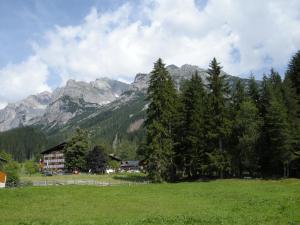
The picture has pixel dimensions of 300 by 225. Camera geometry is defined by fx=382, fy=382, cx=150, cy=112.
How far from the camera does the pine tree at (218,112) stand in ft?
204

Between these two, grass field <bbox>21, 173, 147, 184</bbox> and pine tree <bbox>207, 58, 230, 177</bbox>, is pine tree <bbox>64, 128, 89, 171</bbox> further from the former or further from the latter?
pine tree <bbox>207, 58, 230, 177</bbox>

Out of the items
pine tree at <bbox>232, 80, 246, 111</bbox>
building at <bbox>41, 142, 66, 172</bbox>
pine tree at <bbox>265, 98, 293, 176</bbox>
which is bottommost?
building at <bbox>41, 142, 66, 172</bbox>

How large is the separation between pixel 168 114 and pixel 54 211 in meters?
37.5

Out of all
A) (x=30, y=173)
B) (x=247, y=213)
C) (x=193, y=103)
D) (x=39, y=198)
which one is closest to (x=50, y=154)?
(x=30, y=173)

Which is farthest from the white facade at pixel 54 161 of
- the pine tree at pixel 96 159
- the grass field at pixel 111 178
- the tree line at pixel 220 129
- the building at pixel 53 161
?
the tree line at pixel 220 129

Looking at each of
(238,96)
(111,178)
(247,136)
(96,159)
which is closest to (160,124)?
(247,136)

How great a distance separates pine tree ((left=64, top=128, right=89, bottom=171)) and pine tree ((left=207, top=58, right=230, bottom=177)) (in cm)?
6129

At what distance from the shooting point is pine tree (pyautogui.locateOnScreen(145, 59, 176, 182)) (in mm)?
61344

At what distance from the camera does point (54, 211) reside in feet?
96.9

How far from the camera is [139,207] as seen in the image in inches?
1219

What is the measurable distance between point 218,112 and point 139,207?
36.9 metres

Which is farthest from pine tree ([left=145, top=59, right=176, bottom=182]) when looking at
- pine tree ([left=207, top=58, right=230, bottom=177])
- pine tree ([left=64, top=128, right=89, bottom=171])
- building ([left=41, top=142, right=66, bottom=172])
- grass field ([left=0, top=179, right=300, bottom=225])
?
building ([left=41, top=142, right=66, bottom=172])

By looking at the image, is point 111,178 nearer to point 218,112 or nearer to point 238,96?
point 218,112

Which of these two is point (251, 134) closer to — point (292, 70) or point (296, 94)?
point (296, 94)
